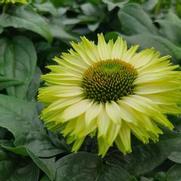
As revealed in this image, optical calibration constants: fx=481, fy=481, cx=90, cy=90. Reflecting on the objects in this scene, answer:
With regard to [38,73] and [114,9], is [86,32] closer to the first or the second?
[114,9]

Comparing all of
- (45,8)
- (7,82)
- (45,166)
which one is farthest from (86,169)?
(45,8)

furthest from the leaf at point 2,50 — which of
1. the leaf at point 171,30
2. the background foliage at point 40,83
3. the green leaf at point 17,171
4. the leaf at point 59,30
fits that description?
the leaf at point 171,30

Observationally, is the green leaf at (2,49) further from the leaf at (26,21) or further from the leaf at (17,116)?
the leaf at (17,116)

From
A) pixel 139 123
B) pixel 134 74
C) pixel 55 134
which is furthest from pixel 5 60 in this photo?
pixel 139 123

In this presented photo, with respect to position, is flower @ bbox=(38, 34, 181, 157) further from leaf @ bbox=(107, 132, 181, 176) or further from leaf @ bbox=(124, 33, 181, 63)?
leaf @ bbox=(124, 33, 181, 63)

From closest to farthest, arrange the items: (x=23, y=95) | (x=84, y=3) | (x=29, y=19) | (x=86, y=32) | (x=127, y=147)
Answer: (x=127, y=147) < (x=23, y=95) < (x=29, y=19) < (x=86, y=32) < (x=84, y=3)

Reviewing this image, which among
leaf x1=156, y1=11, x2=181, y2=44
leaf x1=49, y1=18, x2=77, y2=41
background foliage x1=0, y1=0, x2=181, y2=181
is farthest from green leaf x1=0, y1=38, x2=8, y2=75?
leaf x1=156, y1=11, x2=181, y2=44
